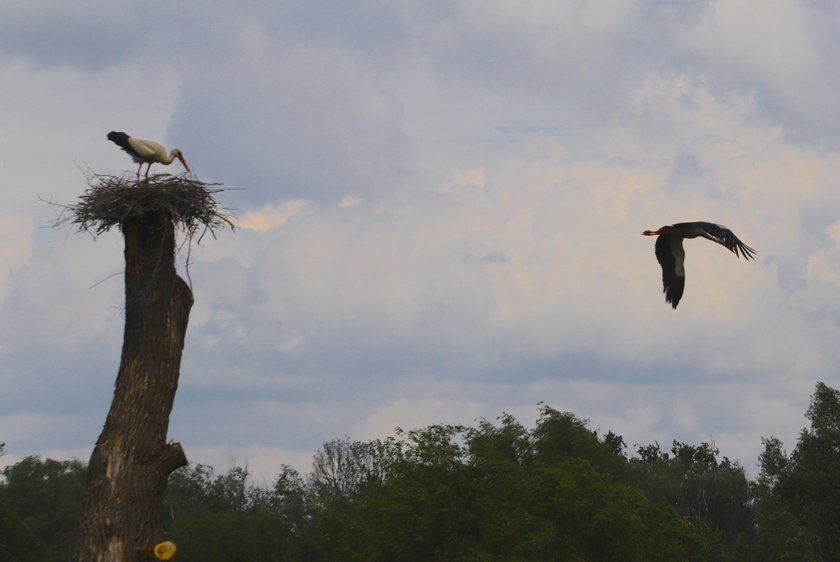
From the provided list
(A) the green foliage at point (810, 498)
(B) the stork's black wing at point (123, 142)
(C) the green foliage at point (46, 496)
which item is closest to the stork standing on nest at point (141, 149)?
(B) the stork's black wing at point (123, 142)

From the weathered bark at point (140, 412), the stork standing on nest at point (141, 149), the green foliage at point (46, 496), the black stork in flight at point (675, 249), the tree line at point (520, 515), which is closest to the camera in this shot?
the weathered bark at point (140, 412)

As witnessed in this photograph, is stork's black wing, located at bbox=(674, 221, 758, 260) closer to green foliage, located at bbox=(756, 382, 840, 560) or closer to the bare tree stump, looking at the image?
the bare tree stump

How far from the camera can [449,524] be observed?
4934 cm

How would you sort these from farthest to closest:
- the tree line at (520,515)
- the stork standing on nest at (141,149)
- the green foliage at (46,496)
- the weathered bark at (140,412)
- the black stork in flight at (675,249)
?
1. the green foliage at (46,496)
2. the tree line at (520,515)
3. the black stork in flight at (675,249)
4. the stork standing on nest at (141,149)
5. the weathered bark at (140,412)

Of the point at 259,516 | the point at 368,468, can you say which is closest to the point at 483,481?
the point at 259,516

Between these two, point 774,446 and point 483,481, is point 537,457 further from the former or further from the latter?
point 483,481

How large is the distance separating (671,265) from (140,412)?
Answer: 12709mm

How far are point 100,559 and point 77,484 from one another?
76632mm

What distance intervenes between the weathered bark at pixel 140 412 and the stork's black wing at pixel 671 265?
11.3 m

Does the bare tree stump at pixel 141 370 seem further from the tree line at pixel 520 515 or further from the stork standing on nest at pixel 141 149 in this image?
the tree line at pixel 520 515

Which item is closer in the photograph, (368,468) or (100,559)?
(100,559)

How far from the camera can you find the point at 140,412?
570 inches

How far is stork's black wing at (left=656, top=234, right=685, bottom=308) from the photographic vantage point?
940 inches

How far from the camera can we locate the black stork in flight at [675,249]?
2247cm
